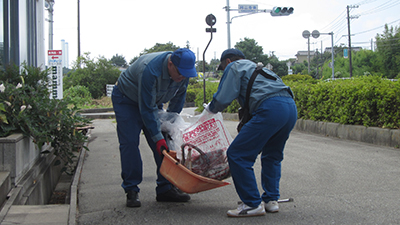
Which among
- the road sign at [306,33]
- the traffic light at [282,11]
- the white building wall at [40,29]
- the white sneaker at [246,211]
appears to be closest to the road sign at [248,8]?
the traffic light at [282,11]

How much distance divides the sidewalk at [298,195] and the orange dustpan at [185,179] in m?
0.31

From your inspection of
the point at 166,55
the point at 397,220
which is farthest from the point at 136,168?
the point at 397,220

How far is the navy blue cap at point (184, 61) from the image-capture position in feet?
11.8

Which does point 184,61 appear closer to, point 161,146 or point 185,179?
point 161,146

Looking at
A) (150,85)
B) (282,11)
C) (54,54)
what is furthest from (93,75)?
(150,85)

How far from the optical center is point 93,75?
1109 inches

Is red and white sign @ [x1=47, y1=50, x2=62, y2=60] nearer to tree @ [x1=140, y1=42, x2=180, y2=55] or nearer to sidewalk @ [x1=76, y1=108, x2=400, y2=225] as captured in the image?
sidewalk @ [x1=76, y1=108, x2=400, y2=225]

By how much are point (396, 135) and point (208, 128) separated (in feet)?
17.3

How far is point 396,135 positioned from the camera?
295 inches

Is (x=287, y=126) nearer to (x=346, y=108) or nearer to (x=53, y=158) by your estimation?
(x=53, y=158)

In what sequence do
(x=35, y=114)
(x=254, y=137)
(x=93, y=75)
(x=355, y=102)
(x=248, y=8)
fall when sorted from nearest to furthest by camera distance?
(x=254, y=137) < (x=35, y=114) < (x=355, y=102) < (x=248, y=8) < (x=93, y=75)

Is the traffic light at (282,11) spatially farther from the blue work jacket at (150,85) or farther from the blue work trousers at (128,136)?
the blue work trousers at (128,136)

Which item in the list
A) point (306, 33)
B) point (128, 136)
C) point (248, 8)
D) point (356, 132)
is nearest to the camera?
point (128, 136)

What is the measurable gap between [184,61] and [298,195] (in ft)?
6.64
